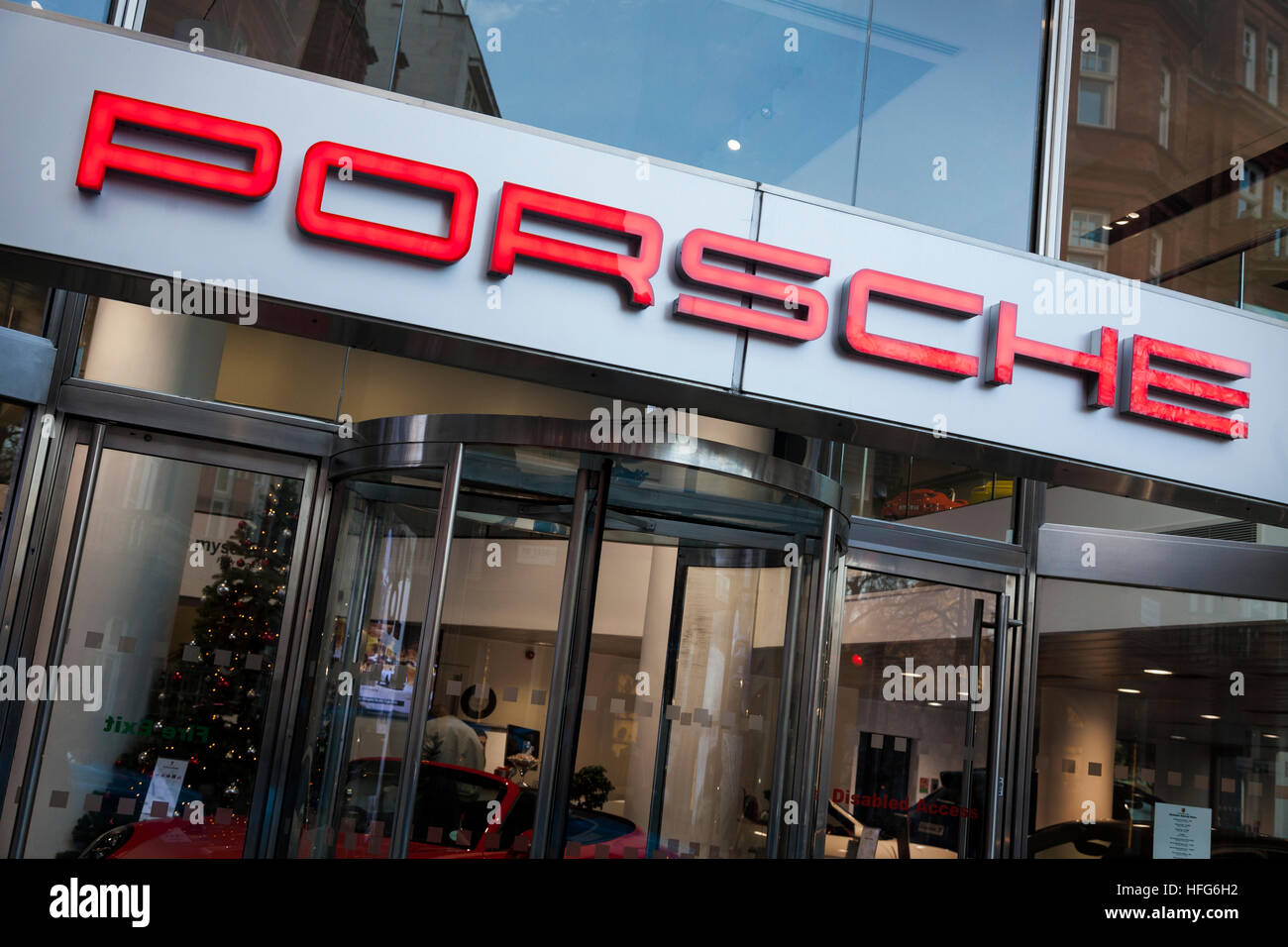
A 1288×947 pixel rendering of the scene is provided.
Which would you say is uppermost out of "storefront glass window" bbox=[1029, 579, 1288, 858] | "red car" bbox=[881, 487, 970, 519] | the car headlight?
"red car" bbox=[881, 487, 970, 519]

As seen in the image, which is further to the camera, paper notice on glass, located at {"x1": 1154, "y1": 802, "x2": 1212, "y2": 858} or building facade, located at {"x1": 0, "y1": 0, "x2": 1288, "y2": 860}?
paper notice on glass, located at {"x1": 1154, "y1": 802, "x2": 1212, "y2": 858}

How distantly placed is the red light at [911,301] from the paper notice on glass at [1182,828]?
329 cm

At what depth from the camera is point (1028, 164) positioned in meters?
5.81

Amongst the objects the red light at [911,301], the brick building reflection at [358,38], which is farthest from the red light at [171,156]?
the red light at [911,301]

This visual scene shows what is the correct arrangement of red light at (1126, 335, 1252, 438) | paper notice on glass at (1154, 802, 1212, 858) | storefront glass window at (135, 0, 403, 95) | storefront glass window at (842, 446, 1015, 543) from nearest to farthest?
1. red light at (1126, 335, 1252, 438)
2. storefront glass window at (135, 0, 403, 95)
3. storefront glass window at (842, 446, 1015, 543)
4. paper notice on glass at (1154, 802, 1212, 858)

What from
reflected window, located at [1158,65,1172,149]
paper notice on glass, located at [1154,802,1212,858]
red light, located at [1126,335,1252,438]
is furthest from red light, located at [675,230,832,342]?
paper notice on glass, located at [1154,802,1212,858]

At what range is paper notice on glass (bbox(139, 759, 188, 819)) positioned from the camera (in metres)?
4.64

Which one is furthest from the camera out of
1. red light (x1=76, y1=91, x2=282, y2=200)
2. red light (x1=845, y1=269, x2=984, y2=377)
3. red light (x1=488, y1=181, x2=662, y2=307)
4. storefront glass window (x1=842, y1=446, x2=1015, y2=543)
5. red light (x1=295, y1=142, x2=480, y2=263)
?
storefront glass window (x1=842, y1=446, x2=1015, y2=543)

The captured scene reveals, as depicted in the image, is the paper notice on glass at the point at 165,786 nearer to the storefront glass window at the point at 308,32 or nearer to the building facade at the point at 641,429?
the building facade at the point at 641,429

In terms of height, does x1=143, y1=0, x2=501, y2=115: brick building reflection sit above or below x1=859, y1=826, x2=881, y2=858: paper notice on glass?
above

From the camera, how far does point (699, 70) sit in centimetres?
481

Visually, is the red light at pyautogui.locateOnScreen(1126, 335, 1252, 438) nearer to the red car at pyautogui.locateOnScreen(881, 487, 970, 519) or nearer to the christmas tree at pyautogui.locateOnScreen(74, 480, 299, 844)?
the red car at pyautogui.locateOnScreen(881, 487, 970, 519)

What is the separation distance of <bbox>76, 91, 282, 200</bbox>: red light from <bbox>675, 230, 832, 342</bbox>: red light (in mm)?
1532
